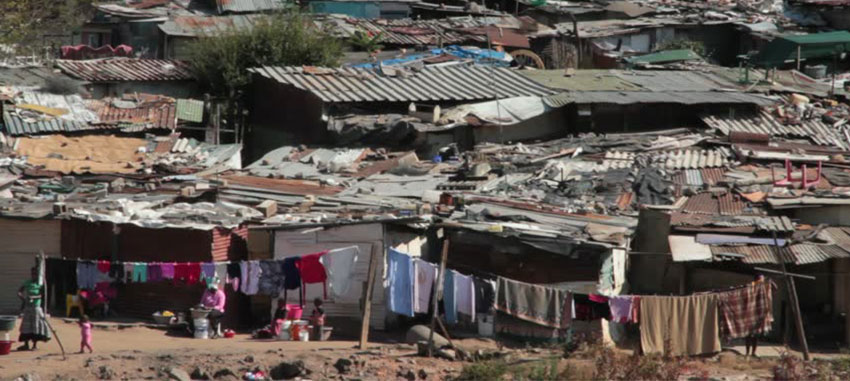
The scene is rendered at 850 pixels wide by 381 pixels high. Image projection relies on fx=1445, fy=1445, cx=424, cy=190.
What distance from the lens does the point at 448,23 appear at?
114 ft

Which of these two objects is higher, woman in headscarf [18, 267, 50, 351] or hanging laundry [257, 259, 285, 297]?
hanging laundry [257, 259, 285, 297]

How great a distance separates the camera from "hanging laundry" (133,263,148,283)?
55.4 ft

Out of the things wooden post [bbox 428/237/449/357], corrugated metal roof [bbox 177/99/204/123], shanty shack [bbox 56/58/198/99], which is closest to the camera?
wooden post [bbox 428/237/449/357]

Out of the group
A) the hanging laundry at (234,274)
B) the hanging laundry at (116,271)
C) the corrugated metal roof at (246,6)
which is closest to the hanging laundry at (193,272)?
the hanging laundry at (234,274)

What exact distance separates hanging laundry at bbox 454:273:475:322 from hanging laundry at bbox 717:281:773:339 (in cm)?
269

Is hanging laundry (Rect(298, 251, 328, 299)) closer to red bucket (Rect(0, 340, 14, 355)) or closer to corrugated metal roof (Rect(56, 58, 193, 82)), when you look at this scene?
red bucket (Rect(0, 340, 14, 355))

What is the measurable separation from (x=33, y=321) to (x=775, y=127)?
14351 mm

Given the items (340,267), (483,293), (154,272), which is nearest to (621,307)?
(483,293)

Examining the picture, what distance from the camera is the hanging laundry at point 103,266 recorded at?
1698 cm

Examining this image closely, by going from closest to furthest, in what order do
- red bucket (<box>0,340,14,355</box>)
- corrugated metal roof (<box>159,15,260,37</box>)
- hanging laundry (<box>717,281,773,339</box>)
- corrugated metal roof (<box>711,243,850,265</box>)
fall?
red bucket (<box>0,340,14,355</box>)
hanging laundry (<box>717,281,773,339</box>)
corrugated metal roof (<box>711,243,850,265</box>)
corrugated metal roof (<box>159,15,260,37</box>)

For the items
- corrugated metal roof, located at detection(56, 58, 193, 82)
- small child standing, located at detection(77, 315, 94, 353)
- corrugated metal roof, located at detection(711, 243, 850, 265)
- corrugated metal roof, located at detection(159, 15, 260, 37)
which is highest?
corrugated metal roof, located at detection(159, 15, 260, 37)

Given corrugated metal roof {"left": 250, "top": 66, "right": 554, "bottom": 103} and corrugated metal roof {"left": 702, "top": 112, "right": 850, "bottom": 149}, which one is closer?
corrugated metal roof {"left": 702, "top": 112, "right": 850, "bottom": 149}

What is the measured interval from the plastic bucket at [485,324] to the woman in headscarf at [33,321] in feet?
15.7

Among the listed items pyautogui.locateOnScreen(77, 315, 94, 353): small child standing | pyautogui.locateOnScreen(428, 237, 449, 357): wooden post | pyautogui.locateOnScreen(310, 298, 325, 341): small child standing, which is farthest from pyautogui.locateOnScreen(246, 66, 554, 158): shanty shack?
pyautogui.locateOnScreen(77, 315, 94, 353): small child standing
